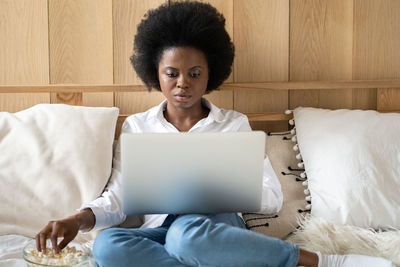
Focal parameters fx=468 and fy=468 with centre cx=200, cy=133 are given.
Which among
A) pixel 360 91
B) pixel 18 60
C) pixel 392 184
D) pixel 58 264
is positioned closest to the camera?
pixel 58 264

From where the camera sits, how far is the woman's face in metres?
1.47

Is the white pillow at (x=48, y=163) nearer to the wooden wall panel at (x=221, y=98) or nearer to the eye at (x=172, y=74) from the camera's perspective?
the eye at (x=172, y=74)

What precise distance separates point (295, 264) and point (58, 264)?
548 millimetres

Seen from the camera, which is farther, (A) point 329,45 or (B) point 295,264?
(A) point 329,45

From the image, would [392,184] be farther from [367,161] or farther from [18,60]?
[18,60]

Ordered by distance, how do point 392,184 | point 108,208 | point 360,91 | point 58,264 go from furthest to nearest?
point 360,91 → point 392,184 → point 108,208 → point 58,264

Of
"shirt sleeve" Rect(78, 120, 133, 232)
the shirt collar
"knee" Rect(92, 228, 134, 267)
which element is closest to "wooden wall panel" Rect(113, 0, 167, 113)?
the shirt collar

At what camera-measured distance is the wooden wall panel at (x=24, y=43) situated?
5.73ft

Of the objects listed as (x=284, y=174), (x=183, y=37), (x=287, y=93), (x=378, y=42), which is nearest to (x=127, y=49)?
(x=183, y=37)

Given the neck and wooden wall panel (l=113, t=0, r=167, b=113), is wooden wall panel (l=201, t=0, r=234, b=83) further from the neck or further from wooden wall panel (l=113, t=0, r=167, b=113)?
the neck

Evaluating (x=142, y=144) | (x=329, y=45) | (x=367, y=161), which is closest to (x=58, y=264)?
(x=142, y=144)

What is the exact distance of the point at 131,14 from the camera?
178 centimetres

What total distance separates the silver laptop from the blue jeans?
61 mm

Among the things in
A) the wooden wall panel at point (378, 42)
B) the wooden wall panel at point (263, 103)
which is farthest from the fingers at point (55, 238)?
the wooden wall panel at point (378, 42)
